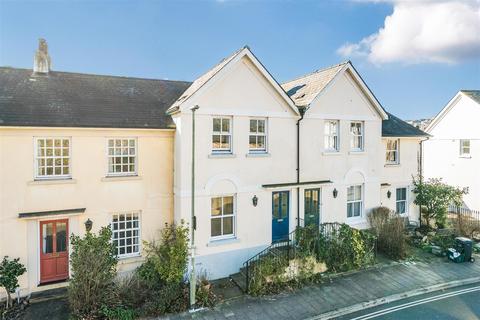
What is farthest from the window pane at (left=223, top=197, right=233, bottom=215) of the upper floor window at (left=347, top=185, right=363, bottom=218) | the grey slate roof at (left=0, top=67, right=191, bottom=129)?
the upper floor window at (left=347, top=185, right=363, bottom=218)

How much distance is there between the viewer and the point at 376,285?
1302 cm

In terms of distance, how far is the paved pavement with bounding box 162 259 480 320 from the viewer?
432 inches

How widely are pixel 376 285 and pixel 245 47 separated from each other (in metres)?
11.9

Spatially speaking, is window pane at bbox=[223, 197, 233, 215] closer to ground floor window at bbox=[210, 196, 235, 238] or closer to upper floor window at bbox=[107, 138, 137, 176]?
ground floor window at bbox=[210, 196, 235, 238]

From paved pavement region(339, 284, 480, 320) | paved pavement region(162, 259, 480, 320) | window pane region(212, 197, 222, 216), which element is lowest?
paved pavement region(339, 284, 480, 320)

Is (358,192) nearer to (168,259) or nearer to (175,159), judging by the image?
(175,159)

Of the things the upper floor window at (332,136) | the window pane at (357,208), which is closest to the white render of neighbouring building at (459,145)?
the window pane at (357,208)

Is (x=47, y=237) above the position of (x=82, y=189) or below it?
below

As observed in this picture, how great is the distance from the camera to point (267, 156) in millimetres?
14555

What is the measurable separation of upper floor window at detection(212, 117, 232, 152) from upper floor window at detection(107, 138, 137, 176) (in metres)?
3.60

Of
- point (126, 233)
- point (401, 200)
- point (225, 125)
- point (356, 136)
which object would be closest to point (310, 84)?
point (356, 136)

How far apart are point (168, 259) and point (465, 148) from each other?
25.7m

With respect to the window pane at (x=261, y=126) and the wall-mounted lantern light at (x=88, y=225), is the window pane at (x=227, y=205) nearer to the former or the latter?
the window pane at (x=261, y=126)

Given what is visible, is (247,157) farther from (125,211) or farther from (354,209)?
(354,209)
